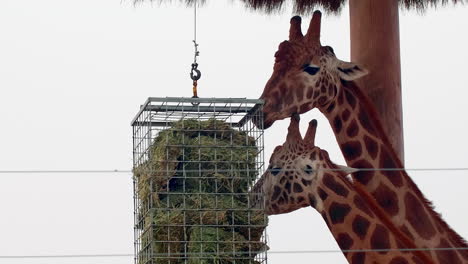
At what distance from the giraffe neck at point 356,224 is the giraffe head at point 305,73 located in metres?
0.84

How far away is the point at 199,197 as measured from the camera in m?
12.0

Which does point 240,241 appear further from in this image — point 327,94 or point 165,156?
point 327,94

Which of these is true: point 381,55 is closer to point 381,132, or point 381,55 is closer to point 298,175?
point 381,132

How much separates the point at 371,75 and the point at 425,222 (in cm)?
161

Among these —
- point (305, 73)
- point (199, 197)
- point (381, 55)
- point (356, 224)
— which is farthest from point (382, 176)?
point (199, 197)

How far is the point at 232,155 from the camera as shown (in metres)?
12.2

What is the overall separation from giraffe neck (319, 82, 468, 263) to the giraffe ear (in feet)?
0.48

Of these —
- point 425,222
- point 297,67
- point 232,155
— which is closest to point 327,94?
point 297,67

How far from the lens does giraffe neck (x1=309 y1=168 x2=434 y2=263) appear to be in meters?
13.5

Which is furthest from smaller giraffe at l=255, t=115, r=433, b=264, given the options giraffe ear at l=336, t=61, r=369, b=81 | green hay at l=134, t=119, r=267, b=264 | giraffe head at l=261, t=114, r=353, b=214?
green hay at l=134, t=119, r=267, b=264

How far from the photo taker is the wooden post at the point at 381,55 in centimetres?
1488

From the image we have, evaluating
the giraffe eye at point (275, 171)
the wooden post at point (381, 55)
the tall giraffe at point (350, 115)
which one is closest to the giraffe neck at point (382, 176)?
the tall giraffe at point (350, 115)

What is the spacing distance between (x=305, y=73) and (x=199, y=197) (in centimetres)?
268

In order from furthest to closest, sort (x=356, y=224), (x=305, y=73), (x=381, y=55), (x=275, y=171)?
(x=381, y=55) < (x=305, y=73) < (x=356, y=224) < (x=275, y=171)
